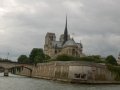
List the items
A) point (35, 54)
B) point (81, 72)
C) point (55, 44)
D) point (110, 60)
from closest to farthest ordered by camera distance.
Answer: point (81, 72), point (110, 60), point (35, 54), point (55, 44)

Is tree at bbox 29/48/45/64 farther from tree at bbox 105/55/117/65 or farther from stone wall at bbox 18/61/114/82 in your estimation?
stone wall at bbox 18/61/114/82

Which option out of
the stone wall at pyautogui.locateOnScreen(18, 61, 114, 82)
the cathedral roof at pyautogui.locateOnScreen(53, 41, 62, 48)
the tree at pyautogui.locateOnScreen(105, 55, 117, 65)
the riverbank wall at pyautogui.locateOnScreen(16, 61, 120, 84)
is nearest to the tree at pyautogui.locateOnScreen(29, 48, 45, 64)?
the tree at pyautogui.locateOnScreen(105, 55, 117, 65)

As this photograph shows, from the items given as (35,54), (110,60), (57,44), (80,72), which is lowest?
(80,72)

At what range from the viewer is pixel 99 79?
66.8 meters

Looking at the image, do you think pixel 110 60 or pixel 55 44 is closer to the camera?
pixel 110 60

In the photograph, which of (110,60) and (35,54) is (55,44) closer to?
(35,54)

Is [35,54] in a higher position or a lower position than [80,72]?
higher

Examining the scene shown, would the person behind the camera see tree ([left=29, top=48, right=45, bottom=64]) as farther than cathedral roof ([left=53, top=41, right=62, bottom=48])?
No

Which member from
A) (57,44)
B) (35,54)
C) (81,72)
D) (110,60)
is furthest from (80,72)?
(57,44)

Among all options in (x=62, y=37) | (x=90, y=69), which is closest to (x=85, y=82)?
(x=90, y=69)

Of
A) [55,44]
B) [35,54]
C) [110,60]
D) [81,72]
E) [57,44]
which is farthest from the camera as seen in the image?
[55,44]

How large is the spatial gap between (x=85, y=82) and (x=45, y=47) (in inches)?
3733

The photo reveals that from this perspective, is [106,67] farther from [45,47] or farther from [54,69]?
[45,47]

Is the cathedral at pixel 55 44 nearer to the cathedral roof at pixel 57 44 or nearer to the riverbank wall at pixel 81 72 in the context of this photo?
the cathedral roof at pixel 57 44
